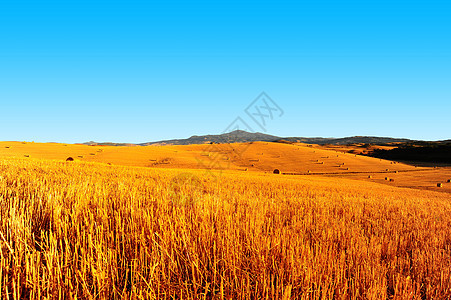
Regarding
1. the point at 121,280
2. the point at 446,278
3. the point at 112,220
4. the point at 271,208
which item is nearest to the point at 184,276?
the point at 121,280

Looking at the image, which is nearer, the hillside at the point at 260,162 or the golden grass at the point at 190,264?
the golden grass at the point at 190,264

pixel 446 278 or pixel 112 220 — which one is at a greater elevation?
pixel 112 220

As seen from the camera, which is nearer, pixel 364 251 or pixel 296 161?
pixel 364 251

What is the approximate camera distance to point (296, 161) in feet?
167

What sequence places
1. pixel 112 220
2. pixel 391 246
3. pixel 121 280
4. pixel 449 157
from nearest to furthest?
1. pixel 121 280
2. pixel 112 220
3. pixel 391 246
4. pixel 449 157

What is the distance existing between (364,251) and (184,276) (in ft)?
7.48

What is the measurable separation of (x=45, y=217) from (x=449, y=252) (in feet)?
19.2

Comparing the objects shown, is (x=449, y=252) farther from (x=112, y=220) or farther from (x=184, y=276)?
(x=112, y=220)

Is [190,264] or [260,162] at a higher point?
[190,264]

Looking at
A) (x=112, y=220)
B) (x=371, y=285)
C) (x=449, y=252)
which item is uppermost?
(x=112, y=220)

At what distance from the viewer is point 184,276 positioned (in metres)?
2.62

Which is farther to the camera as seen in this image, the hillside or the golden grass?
the hillside

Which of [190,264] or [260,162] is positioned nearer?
[190,264]

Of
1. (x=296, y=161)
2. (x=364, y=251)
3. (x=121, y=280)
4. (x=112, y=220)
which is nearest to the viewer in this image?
(x=121, y=280)
